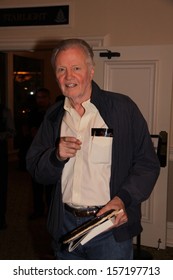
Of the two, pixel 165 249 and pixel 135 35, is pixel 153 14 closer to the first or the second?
pixel 135 35

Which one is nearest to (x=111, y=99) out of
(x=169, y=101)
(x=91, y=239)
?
(x=91, y=239)

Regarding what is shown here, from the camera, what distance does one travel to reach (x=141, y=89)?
11.0 feet

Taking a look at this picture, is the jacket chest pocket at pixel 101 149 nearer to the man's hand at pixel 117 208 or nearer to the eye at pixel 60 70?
the man's hand at pixel 117 208

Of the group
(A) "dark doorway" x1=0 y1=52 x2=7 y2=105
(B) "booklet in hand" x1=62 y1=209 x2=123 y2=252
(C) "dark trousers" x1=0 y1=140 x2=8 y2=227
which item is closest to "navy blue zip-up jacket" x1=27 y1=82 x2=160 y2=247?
(B) "booklet in hand" x1=62 y1=209 x2=123 y2=252

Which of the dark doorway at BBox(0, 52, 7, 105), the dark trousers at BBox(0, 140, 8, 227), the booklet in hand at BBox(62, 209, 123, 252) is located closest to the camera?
the booklet in hand at BBox(62, 209, 123, 252)

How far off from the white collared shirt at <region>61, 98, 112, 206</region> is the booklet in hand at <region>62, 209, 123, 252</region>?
5.0 inches

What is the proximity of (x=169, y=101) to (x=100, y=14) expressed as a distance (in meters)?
1.17

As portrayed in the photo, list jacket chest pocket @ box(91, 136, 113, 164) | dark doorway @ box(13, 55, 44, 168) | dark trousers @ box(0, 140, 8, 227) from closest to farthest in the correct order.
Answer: jacket chest pocket @ box(91, 136, 113, 164), dark trousers @ box(0, 140, 8, 227), dark doorway @ box(13, 55, 44, 168)

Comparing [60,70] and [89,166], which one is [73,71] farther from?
[89,166]

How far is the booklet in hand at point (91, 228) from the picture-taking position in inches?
45.3

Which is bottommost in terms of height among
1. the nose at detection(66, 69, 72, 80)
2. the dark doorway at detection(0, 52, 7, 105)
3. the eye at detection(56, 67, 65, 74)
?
the nose at detection(66, 69, 72, 80)

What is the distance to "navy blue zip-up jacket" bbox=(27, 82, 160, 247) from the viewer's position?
4.24 ft

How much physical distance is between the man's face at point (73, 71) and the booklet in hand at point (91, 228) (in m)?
0.49

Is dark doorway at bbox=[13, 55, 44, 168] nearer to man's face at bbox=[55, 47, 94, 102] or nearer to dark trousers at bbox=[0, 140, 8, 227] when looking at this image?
dark trousers at bbox=[0, 140, 8, 227]
